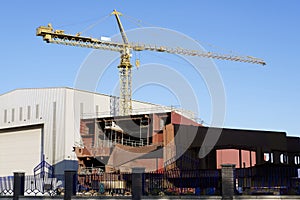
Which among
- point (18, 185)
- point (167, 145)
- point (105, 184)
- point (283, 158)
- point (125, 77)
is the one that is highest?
point (125, 77)

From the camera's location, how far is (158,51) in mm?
82125

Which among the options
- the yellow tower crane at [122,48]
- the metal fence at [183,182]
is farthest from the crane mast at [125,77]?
the metal fence at [183,182]

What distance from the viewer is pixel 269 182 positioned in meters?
20.6

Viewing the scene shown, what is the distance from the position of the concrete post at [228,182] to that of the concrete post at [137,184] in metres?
4.31

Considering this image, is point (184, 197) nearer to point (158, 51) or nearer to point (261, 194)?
point (261, 194)

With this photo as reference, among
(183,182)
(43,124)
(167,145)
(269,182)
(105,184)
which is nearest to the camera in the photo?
(269,182)

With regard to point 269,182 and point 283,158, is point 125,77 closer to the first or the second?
point 283,158

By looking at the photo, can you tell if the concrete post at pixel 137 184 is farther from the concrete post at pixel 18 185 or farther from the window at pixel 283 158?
the window at pixel 283 158

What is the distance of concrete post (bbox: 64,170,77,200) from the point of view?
24.5 meters

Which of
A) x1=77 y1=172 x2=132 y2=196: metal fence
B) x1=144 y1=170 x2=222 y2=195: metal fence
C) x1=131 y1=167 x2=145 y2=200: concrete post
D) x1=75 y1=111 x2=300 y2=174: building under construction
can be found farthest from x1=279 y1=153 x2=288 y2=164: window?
x1=131 y1=167 x2=145 y2=200: concrete post

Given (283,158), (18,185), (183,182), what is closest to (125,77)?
(283,158)

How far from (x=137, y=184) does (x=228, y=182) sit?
186 inches

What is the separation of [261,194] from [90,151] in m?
29.8

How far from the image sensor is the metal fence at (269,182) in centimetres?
2019
